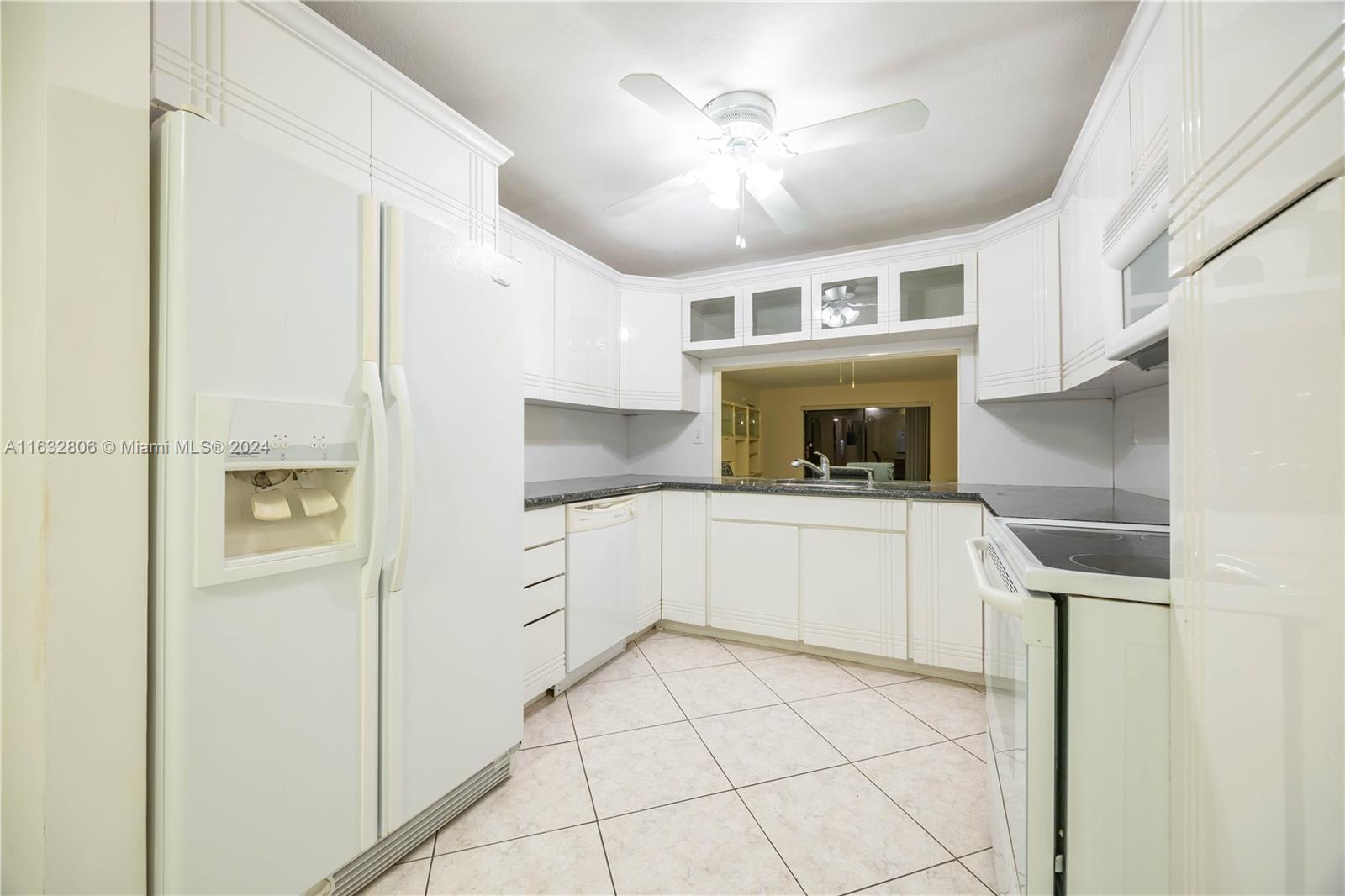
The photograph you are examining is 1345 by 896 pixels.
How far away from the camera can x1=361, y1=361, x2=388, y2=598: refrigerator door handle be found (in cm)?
122

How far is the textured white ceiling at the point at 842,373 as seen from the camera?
13.0 ft

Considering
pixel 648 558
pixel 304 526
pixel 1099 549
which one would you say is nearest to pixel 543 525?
pixel 648 558

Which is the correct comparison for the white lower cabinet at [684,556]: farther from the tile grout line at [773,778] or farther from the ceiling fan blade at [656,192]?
the ceiling fan blade at [656,192]

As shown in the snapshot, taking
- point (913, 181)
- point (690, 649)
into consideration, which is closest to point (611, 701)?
point (690, 649)

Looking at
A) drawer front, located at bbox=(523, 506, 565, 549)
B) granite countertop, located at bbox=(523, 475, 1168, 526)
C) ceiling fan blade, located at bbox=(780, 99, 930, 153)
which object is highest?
ceiling fan blade, located at bbox=(780, 99, 930, 153)

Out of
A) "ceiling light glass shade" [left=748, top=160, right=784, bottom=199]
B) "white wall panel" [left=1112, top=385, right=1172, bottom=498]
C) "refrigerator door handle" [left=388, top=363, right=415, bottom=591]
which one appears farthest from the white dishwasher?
"white wall panel" [left=1112, top=385, right=1172, bottom=498]

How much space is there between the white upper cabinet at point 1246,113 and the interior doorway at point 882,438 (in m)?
4.43

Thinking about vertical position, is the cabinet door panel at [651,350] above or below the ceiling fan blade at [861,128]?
below

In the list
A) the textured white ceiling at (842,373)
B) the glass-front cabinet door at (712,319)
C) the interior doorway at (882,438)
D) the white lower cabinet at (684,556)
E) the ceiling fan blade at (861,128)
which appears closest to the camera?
the ceiling fan blade at (861,128)

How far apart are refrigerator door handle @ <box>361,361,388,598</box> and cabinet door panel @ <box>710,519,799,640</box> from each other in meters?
1.91

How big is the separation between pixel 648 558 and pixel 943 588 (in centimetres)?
146

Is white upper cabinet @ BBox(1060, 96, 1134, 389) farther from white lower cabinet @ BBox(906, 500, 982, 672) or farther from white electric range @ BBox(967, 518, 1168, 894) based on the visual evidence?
white electric range @ BBox(967, 518, 1168, 894)

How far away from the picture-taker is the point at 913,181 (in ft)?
7.95

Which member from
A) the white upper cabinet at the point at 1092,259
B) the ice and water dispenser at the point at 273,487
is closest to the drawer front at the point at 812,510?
the white upper cabinet at the point at 1092,259
